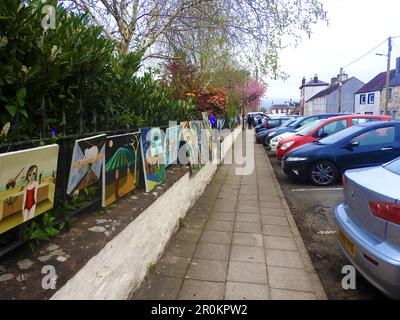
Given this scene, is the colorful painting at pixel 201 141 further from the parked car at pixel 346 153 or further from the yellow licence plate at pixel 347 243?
the yellow licence plate at pixel 347 243

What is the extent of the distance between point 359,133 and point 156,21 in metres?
5.80

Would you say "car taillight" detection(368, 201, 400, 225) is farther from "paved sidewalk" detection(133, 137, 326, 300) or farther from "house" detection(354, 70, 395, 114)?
"house" detection(354, 70, 395, 114)

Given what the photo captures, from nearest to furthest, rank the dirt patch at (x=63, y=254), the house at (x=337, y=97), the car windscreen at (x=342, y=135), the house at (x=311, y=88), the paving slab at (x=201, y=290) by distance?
the dirt patch at (x=63, y=254) < the paving slab at (x=201, y=290) < the car windscreen at (x=342, y=135) < the house at (x=337, y=97) < the house at (x=311, y=88)

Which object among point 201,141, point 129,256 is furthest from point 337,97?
point 129,256

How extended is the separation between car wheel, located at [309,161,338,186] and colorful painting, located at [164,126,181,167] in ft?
12.6

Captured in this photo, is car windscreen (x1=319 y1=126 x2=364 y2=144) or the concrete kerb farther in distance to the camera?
car windscreen (x1=319 y1=126 x2=364 y2=144)

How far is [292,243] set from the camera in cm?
491

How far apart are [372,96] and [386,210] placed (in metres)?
→ 50.9

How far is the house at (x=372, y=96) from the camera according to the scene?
4619 cm

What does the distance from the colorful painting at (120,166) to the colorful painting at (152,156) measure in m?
0.16

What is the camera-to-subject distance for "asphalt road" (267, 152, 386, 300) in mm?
3700

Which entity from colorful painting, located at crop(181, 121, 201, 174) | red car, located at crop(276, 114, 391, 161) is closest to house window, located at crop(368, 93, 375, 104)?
red car, located at crop(276, 114, 391, 161)

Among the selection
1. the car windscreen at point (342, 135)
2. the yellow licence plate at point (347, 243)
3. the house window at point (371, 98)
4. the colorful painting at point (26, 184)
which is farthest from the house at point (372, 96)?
the colorful painting at point (26, 184)

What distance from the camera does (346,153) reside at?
8.52 metres
